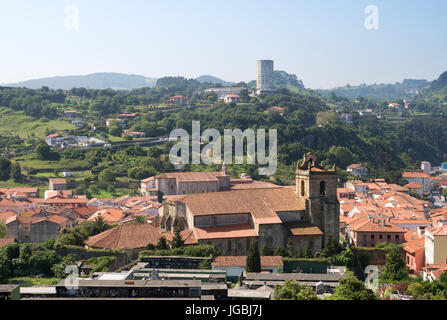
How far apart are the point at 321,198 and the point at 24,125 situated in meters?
76.4

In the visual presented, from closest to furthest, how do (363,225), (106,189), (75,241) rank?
(75,241) < (363,225) < (106,189)

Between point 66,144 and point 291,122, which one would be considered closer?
point 66,144

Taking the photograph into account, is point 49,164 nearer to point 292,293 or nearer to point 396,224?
point 396,224

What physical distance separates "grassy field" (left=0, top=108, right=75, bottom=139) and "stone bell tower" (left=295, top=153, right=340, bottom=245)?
2573 inches

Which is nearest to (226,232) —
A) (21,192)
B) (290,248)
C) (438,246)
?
(290,248)

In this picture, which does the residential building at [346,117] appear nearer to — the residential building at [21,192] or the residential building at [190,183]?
the residential building at [190,183]

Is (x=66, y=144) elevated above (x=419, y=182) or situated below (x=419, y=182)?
above

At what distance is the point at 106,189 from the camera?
64875 millimetres

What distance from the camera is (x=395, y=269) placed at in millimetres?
28953

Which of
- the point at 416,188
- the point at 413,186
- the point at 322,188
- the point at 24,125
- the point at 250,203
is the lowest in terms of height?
the point at 416,188

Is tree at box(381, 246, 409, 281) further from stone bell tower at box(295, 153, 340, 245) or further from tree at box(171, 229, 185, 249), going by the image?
tree at box(171, 229, 185, 249)

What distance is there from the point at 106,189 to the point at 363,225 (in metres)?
34.9
